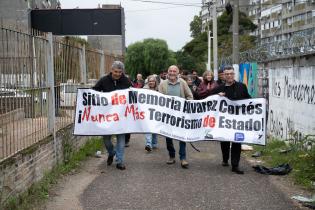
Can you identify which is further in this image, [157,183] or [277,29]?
[277,29]

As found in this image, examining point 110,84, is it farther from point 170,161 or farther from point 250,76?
point 250,76

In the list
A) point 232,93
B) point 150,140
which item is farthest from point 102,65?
point 232,93

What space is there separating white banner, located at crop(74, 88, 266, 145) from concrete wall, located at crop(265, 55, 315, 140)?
1.18m

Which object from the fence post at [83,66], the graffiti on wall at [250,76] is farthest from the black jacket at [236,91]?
the graffiti on wall at [250,76]

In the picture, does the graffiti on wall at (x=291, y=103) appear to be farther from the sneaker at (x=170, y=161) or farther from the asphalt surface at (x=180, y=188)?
the sneaker at (x=170, y=161)

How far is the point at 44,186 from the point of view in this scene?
7.01 metres

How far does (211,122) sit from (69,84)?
3126mm

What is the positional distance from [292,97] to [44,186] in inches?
235

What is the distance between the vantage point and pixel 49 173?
7.66m

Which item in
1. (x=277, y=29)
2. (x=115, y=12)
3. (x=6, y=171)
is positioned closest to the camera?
(x=6, y=171)

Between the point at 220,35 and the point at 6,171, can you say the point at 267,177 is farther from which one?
the point at 220,35

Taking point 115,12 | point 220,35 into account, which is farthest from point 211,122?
point 220,35

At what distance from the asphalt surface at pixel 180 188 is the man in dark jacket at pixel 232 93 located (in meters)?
0.18

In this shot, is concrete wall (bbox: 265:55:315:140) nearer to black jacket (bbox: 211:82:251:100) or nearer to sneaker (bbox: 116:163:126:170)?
black jacket (bbox: 211:82:251:100)
